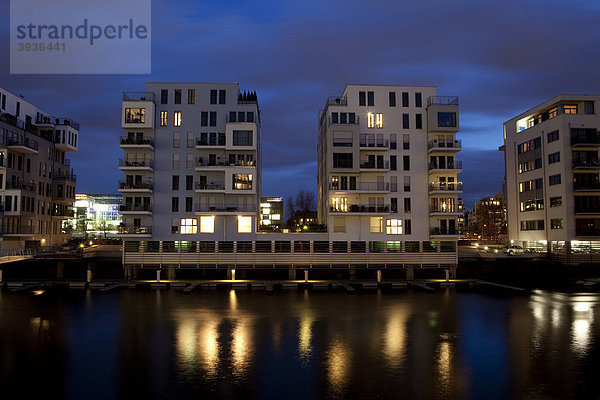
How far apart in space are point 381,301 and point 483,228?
342 ft

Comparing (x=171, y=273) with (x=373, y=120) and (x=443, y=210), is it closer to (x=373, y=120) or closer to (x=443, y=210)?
(x=373, y=120)

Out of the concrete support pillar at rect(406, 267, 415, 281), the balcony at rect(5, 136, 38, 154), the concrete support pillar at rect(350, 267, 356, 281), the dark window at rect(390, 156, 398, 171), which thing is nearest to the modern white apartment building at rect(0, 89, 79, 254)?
Result: the balcony at rect(5, 136, 38, 154)

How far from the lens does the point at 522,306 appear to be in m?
40.3

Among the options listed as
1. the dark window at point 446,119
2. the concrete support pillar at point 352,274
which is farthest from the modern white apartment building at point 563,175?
the concrete support pillar at point 352,274

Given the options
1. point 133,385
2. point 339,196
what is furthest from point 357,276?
point 133,385

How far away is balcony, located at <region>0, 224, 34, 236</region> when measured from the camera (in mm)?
60500

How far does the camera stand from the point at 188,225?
185 feet

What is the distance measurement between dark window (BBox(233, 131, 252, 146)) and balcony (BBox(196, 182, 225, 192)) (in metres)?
5.39

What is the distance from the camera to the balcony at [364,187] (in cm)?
5677

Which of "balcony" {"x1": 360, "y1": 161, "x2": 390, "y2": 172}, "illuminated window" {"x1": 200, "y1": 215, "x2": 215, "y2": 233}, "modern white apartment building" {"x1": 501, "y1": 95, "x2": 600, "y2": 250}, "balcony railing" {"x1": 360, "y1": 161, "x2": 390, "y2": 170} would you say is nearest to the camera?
"illuminated window" {"x1": 200, "y1": 215, "x2": 215, "y2": 233}

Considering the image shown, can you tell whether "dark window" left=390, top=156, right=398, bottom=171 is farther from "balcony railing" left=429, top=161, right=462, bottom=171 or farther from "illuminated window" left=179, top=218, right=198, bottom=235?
"illuminated window" left=179, top=218, right=198, bottom=235

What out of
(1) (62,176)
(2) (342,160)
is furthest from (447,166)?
(1) (62,176)

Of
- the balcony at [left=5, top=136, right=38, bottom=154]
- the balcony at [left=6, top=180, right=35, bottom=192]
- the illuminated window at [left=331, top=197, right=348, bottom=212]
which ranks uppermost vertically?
the balcony at [left=5, top=136, right=38, bottom=154]

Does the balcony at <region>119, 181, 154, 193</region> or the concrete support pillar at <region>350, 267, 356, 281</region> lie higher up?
the balcony at <region>119, 181, 154, 193</region>
